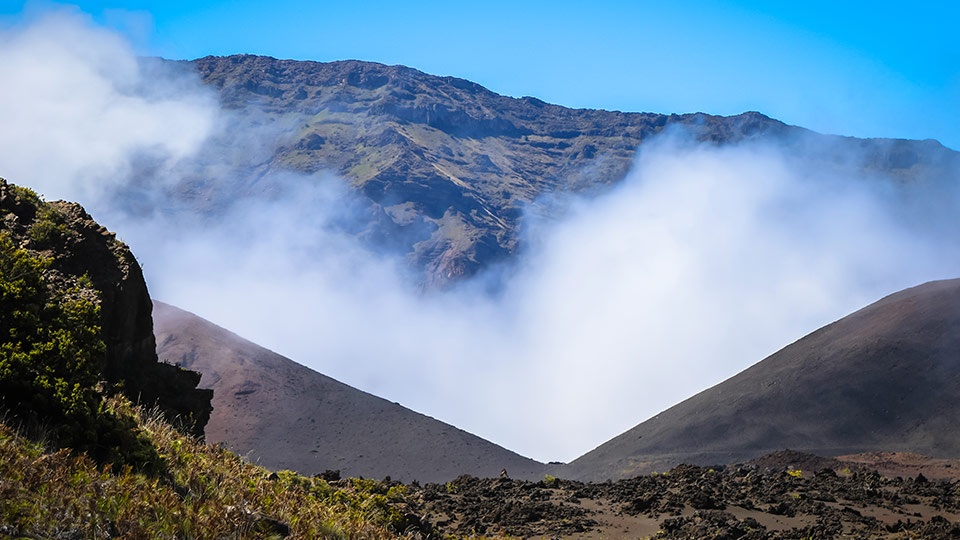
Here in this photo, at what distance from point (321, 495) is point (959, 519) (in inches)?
515

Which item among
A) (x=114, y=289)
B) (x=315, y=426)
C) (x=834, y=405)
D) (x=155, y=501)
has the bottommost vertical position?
(x=155, y=501)

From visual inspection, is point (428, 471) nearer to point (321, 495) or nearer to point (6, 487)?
point (321, 495)

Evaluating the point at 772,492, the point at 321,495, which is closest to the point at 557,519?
the point at 772,492

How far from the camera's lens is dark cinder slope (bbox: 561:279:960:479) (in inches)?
1918

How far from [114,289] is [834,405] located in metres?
47.4

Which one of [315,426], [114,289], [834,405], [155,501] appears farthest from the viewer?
[315,426]

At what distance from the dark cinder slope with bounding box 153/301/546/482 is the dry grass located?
3680 cm

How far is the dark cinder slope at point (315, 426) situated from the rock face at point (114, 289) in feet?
107

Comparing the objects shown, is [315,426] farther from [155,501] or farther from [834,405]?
[155,501]

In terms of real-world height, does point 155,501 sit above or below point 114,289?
below

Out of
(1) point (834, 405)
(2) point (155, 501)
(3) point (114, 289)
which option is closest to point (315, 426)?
(1) point (834, 405)

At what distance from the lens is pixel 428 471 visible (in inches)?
1900

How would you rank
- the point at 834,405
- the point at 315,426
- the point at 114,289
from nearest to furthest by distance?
the point at 114,289 < the point at 834,405 < the point at 315,426

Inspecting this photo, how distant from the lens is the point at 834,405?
5297 centimetres
